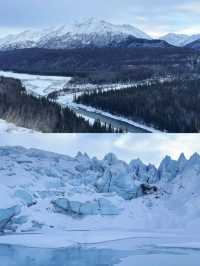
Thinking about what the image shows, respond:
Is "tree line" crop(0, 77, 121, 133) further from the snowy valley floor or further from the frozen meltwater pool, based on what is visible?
the frozen meltwater pool

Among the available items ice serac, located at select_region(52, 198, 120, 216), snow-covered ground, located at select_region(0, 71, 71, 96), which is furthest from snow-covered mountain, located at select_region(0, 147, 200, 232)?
snow-covered ground, located at select_region(0, 71, 71, 96)

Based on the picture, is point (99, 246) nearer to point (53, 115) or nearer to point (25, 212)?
point (25, 212)

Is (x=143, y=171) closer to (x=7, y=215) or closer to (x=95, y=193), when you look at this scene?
(x=95, y=193)

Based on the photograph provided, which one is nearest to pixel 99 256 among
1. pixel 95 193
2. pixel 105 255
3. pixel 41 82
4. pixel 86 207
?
pixel 105 255

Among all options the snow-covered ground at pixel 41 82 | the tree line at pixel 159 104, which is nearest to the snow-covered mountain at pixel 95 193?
the tree line at pixel 159 104

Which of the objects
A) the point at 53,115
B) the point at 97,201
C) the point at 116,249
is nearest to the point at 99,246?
the point at 116,249

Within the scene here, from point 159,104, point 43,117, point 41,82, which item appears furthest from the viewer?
point 41,82

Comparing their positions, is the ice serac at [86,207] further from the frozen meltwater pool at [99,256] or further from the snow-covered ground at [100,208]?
the frozen meltwater pool at [99,256]
